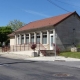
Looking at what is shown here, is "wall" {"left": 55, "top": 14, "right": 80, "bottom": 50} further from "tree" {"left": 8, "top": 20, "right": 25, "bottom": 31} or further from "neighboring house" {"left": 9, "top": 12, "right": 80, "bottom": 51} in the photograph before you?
"tree" {"left": 8, "top": 20, "right": 25, "bottom": 31}

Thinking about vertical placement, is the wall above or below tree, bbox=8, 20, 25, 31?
below

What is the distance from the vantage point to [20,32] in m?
42.8

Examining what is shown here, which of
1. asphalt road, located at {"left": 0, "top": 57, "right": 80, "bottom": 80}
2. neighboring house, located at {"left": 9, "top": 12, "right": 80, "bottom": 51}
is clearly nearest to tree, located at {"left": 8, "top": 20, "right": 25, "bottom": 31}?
neighboring house, located at {"left": 9, "top": 12, "right": 80, "bottom": 51}

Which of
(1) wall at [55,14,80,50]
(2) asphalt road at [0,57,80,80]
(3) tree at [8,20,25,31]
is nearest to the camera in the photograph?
(2) asphalt road at [0,57,80,80]

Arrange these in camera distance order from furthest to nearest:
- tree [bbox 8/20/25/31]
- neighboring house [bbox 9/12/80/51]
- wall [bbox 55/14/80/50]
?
1. tree [bbox 8/20/25/31]
2. wall [bbox 55/14/80/50]
3. neighboring house [bbox 9/12/80/51]

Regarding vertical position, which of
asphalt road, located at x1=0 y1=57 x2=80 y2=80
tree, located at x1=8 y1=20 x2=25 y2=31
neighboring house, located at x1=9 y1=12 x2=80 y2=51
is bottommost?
asphalt road, located at x1=0 y1=57 x2=80 y2=80

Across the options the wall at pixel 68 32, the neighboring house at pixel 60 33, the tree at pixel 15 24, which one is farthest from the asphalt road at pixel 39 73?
the tree at pixel 15 24

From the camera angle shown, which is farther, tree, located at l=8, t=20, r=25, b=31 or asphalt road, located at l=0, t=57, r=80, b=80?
tree, located at l=8, t=20, r=25, b=31

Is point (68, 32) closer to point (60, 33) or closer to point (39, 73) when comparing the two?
point (60, 33)

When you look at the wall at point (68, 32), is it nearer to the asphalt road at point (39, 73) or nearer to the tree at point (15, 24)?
the asphalt road at point (39, 73)

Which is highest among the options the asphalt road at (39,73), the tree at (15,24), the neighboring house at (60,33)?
the tree at (15,24)

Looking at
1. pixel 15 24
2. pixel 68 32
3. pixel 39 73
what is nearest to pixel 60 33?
pixel 68 32

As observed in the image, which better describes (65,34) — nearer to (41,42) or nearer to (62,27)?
(62,27)

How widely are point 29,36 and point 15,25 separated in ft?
181
